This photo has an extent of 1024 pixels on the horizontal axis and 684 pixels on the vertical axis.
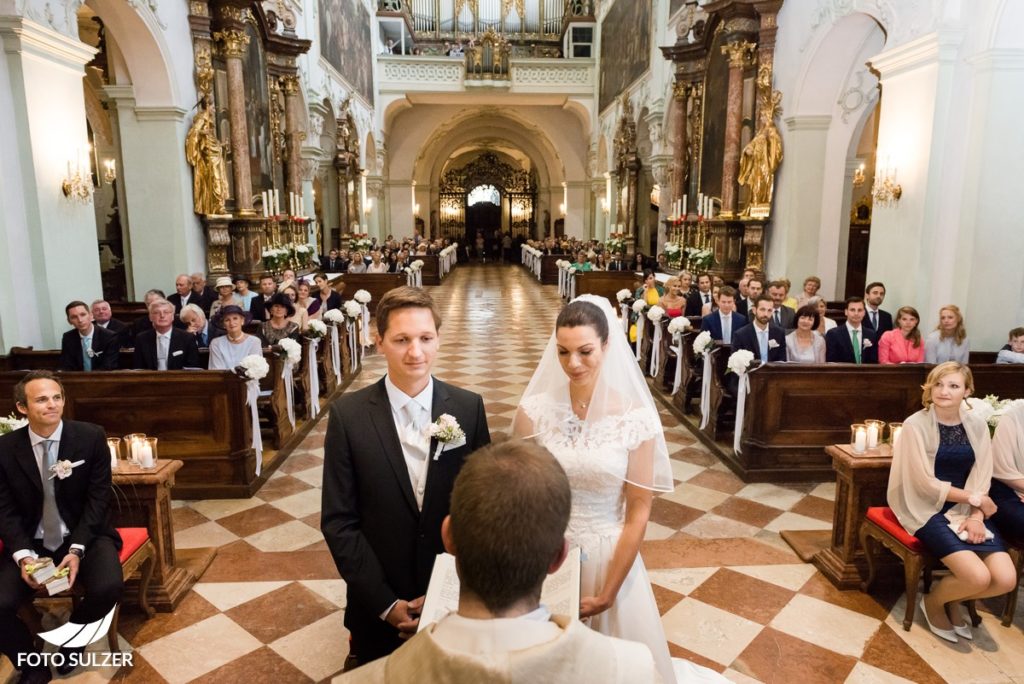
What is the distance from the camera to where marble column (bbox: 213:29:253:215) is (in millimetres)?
10047

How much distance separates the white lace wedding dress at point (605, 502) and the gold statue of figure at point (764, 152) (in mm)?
9191

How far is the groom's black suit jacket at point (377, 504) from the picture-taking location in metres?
2.12

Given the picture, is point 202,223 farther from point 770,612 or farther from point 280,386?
point 770,612

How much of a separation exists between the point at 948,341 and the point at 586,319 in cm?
549

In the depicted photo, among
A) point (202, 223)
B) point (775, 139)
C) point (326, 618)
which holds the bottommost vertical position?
point (326, 618)

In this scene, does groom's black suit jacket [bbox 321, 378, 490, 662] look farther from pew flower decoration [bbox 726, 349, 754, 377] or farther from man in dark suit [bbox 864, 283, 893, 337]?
man in dark suit [bbox 864, 283, 893, 337]

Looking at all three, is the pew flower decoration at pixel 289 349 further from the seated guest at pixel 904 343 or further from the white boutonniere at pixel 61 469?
the seated guest at pixel 904 343

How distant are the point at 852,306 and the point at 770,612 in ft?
12.3

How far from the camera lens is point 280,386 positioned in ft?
21.3

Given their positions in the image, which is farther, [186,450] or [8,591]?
[186,450]

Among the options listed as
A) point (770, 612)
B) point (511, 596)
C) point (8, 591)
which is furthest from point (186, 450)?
point (511, 596)

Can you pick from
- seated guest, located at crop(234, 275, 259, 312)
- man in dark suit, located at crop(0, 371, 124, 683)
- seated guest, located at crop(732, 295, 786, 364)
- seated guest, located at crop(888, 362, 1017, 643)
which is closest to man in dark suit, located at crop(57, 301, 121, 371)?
man in dark suit, located at crop(0, 371, 124, 683)

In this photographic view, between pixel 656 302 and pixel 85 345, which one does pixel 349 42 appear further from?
pixel 85 345

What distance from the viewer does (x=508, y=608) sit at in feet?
4.10
